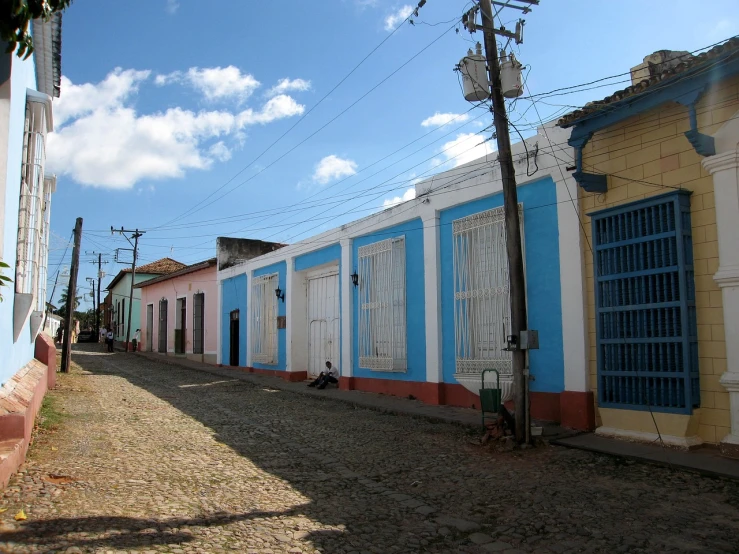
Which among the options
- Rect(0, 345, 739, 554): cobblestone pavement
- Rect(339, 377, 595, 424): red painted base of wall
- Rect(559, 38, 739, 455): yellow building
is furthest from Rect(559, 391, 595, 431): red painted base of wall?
Rect(0, 345, 739, 554): cobblestone pavement

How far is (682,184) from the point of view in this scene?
21.8ft

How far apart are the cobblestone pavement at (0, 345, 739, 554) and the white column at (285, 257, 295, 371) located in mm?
7343

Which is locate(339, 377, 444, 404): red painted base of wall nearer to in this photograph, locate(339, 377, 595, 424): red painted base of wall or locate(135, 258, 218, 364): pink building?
locate(339, 377, 595, 424): red painted base of wall

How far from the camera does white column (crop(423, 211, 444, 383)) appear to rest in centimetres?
1029

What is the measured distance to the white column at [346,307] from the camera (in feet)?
43.0

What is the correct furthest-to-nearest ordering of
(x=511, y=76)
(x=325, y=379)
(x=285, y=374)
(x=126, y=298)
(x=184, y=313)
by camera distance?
1. (x=126, y=298)
2. (x=184, y=313)
3. (x=285, y=374)
4. (x=325, y=379)
5. (x=511, y=76)

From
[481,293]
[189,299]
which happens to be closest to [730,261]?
[481,293]

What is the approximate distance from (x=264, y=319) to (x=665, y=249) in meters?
12.6

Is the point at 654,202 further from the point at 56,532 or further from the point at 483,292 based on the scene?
the point at 56,532

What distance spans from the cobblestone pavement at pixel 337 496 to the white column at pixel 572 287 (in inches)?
48.2

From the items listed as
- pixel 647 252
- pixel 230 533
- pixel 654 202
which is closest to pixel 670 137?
pixel 654 202

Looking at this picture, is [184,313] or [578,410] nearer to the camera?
[578,410]

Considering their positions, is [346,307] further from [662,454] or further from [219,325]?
[219,325]

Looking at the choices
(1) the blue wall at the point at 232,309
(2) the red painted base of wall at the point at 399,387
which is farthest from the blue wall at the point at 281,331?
(2) the red painted base of wall at the point at 399,387
